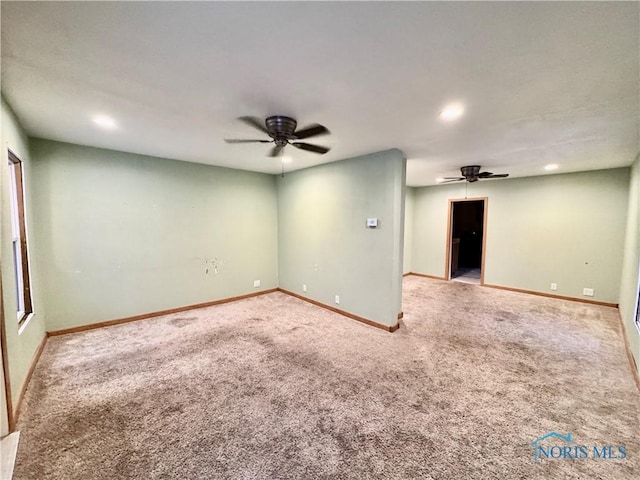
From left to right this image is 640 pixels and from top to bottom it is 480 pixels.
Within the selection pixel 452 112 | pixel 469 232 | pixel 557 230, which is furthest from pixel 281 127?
pixel 469 232

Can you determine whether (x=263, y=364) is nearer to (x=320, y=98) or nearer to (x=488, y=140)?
(x=320, y=98)

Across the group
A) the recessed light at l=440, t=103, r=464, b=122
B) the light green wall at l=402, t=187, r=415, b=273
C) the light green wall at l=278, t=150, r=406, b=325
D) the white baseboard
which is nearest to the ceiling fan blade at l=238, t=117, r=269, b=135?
the recessed light at l=440, t=103, r=464, b=122

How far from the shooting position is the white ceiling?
1202 millimetres

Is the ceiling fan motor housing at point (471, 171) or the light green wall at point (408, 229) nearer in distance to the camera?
the ceiling fan motor housing at point (471, 171)

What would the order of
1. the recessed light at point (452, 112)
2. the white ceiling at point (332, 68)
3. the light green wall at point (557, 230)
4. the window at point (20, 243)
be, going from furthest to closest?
the light green wall at point (557, 230)
the window at point (20, 243)
the recessed light at point (452, 112)
the white ceiling at point (332, 68)

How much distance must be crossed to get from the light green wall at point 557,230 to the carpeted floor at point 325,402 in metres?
1.42

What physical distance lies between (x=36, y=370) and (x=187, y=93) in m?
2.96

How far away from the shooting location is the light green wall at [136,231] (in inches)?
127

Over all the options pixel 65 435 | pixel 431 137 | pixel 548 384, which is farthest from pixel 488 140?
pixel 65 435

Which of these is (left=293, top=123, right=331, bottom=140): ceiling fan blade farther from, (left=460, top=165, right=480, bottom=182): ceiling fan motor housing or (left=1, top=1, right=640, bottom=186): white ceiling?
(left=460, top=165, right=480, bottom=182): ceiling fan motor housing

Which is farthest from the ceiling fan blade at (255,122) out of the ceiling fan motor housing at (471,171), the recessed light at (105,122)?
the ceiling fan motor housing at (471,171)

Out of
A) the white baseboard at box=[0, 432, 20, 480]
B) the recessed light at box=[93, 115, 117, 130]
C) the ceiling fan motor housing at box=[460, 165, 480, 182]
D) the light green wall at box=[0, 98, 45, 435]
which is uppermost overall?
the recessed light at box=[93, 115, 117, 130]

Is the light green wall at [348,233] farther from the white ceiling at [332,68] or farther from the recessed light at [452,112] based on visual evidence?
the recessed light at [452,112]

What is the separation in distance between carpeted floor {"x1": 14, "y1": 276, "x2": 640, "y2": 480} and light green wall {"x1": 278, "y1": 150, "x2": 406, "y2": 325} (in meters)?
0.57
